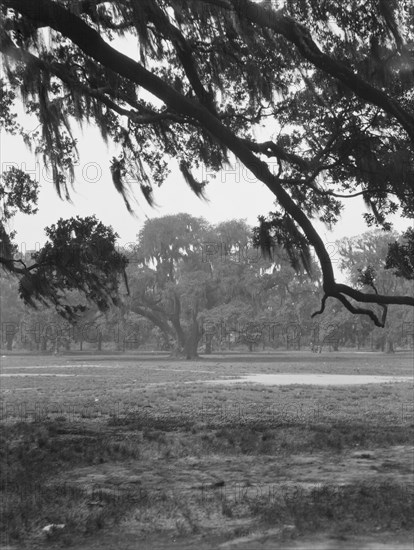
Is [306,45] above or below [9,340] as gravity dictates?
above

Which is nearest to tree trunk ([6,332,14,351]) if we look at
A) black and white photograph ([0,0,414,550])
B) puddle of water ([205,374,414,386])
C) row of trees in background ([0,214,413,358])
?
row of trees in background ([0,214,413,358])

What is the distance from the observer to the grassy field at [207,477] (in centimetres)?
410

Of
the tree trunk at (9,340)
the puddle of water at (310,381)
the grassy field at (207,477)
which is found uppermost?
the tree trunk at (9,340)

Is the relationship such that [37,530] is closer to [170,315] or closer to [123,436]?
[123,436]

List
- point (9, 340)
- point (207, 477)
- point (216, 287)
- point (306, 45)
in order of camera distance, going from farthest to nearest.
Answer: point (9, 340) → point (216, 287) → point (306, 45) → point (207, 477)

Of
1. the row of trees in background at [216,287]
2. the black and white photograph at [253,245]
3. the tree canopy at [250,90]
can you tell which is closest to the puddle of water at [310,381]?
the black and white photograph at [253,245]

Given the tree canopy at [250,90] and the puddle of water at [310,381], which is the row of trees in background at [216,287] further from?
the tree canopy at [250,90]

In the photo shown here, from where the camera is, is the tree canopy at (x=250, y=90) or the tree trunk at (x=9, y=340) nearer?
the tree canopy at (x=250, y=90)

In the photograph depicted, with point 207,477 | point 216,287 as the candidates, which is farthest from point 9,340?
point 207,477

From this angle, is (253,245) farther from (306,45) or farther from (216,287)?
(216,287)

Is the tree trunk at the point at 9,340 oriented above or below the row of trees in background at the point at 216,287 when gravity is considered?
below

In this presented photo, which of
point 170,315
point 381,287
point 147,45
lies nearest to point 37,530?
point 147,45

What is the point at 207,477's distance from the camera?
223 inches

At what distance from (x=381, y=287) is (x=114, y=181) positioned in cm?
4483
